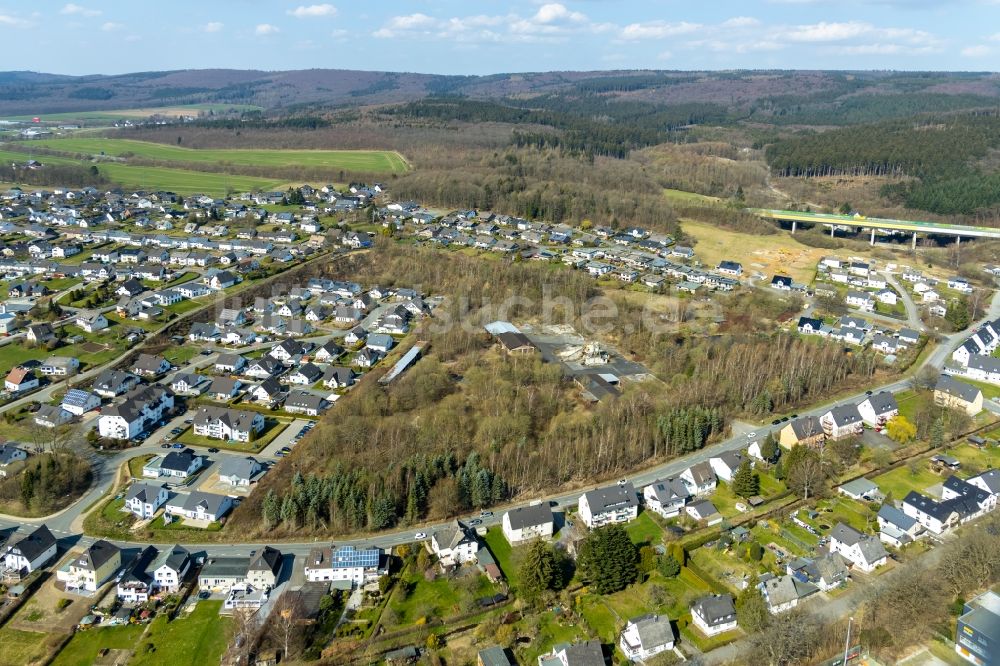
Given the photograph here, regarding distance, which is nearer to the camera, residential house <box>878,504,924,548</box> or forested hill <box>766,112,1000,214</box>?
residential house <box>878,504,924,548</box>

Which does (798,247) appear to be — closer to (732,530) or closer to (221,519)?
(732,530)

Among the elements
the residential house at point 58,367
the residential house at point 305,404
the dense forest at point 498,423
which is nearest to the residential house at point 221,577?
the dense forest at point 498,423

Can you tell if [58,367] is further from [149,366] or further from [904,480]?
[904,480]

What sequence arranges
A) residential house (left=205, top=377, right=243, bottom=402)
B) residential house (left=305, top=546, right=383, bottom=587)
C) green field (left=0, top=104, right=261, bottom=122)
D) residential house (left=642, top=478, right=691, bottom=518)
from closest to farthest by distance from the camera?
residential house (left=305, top=546, right=383, bottom=587), residential house (left=642, top=478, right=691, bottom=518), residential house (left=205, top=377, right=243, bottom=402), green field (left=0, top=104, right=261, bottom=122)

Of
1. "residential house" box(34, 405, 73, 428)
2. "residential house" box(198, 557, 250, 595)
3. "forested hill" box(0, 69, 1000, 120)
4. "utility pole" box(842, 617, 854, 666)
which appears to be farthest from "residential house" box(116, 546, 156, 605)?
"forested hill" box(0, 69, 1000, 120)

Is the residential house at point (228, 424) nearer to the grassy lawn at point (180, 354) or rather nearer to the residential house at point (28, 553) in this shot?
the grassy lawn at point (180, 354)

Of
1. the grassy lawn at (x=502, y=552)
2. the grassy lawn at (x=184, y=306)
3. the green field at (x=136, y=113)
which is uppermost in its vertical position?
the green field at (x=136, y=113)

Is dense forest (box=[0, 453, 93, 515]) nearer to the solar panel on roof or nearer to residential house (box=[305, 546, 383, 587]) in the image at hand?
residential house (box=[305, 546, 383, 587])
